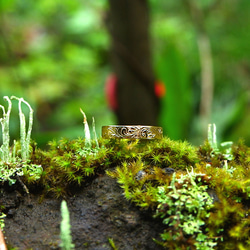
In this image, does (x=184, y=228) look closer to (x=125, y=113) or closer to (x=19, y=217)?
(x=19, y=217)

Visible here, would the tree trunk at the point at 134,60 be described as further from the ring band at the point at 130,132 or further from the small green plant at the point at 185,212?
the small green plant at the point at 185,212

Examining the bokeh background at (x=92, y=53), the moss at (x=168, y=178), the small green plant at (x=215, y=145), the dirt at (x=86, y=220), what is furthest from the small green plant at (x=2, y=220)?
the bokeh background at (x=92, y=53)

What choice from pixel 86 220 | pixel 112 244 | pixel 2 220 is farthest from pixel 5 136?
pixel 112 244

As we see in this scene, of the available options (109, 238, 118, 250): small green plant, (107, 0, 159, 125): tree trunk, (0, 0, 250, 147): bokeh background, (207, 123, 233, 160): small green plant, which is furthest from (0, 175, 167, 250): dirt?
(0, 0, 250, 147): bokeh background

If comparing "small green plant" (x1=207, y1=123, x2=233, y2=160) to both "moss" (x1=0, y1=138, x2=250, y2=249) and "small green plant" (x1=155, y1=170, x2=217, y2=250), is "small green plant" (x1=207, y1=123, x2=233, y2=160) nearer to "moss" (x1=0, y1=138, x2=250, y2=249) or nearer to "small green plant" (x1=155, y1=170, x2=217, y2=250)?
"moss" (x1=0, y1=138, x2=250, y2=249)

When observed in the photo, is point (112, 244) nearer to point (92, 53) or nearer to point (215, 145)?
point (215, 145)
